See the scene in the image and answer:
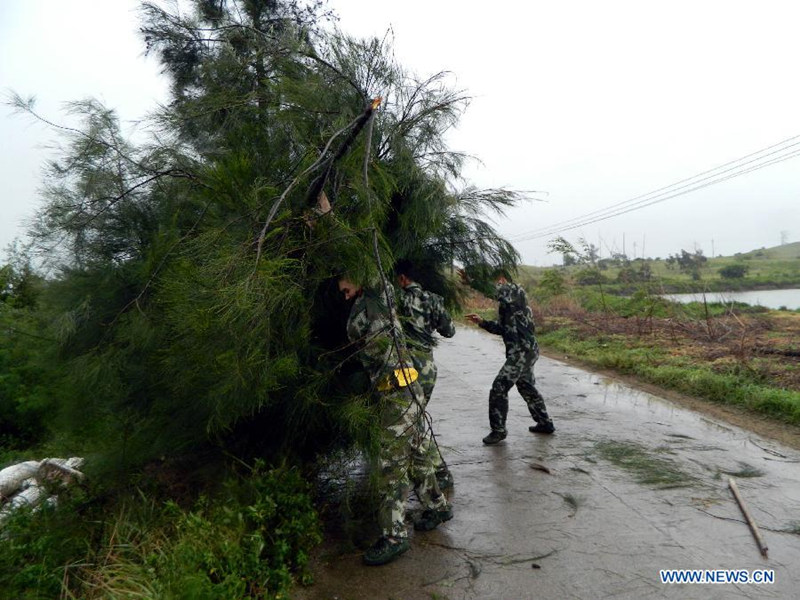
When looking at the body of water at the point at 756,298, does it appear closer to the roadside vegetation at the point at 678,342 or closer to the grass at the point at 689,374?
the roadside vegetation at the point at 678,342

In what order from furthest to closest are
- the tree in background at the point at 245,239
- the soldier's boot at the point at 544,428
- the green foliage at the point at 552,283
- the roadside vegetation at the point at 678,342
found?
the green foliage at the point at 552,283, the roadside vegetation at the point at 678,342, the soldier's boot at the point at 544,428, the tree in background at the point at 245,239

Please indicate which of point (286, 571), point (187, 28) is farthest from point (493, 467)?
point (187, 28)

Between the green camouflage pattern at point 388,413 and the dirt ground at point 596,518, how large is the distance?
1.21 feet

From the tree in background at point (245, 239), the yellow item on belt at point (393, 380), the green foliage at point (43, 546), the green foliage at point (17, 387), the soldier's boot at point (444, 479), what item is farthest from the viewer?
the green foliage at point (17, 387)

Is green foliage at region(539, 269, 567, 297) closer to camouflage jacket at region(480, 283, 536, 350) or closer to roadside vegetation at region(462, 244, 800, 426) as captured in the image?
roadside vegetation at region(462, 244, 800, 426)

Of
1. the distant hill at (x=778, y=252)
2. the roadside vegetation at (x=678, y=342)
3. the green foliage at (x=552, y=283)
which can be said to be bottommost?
the roadside vegetation at (x=678, y=342)

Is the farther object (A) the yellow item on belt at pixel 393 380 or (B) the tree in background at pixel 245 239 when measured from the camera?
(A) the yellow item on belt at pixel 393 380

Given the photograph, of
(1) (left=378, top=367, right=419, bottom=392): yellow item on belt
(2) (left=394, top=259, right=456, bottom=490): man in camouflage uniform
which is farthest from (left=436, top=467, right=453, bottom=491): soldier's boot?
(1) (left=378, top=367, right=419, bottom=392): yellow item on belt

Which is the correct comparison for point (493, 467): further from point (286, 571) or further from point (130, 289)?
point (130, 289)

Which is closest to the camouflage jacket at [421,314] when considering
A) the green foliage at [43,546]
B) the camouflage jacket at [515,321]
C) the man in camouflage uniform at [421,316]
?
the man in camouflage uniform at [421,316]

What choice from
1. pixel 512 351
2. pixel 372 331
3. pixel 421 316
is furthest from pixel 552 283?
pixel 372 331

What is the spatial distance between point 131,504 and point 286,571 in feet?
3.68

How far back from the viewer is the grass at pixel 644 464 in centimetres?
470

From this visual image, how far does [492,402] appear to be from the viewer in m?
6.00
